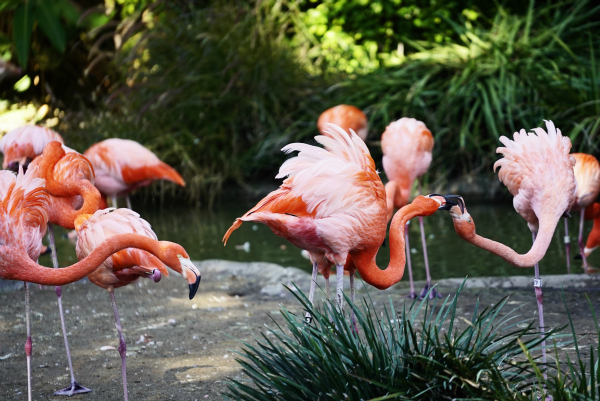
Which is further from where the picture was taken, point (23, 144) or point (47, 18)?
point (23, 144)

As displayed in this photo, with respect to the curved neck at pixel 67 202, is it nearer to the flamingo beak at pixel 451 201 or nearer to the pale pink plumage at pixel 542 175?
the flamingo beak at pixel 451 201

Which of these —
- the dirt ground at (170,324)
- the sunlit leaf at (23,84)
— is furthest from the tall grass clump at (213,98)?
the dirt ground at (170,324)

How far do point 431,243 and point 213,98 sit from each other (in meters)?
4.44

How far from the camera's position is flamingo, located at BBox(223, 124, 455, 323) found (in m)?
2.85

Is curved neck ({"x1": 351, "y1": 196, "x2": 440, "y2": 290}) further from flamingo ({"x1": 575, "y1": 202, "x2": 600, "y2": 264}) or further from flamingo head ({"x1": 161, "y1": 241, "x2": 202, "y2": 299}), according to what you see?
flamingo ({"x1": 575, "y1": 202, "x2": 600, "y2": 264})

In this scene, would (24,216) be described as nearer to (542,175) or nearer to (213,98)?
(542,175)

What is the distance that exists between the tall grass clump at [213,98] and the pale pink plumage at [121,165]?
329 cm

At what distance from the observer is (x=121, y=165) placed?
16.9 feet

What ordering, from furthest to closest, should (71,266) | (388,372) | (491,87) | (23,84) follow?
1. (23,84)
2. (491,87)
3. (71,266)
4. (388,372)

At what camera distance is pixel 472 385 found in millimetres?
1905

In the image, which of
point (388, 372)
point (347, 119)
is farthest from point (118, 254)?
point (347, 119)

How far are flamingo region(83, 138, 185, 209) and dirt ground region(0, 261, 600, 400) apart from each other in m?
0.85

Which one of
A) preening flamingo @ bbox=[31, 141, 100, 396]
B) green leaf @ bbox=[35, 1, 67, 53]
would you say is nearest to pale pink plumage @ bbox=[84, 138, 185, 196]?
preening flamingo @ bbox=[31, 141, 100, 396]

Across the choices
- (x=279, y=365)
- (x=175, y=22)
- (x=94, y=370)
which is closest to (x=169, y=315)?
(x=94, y=370)
